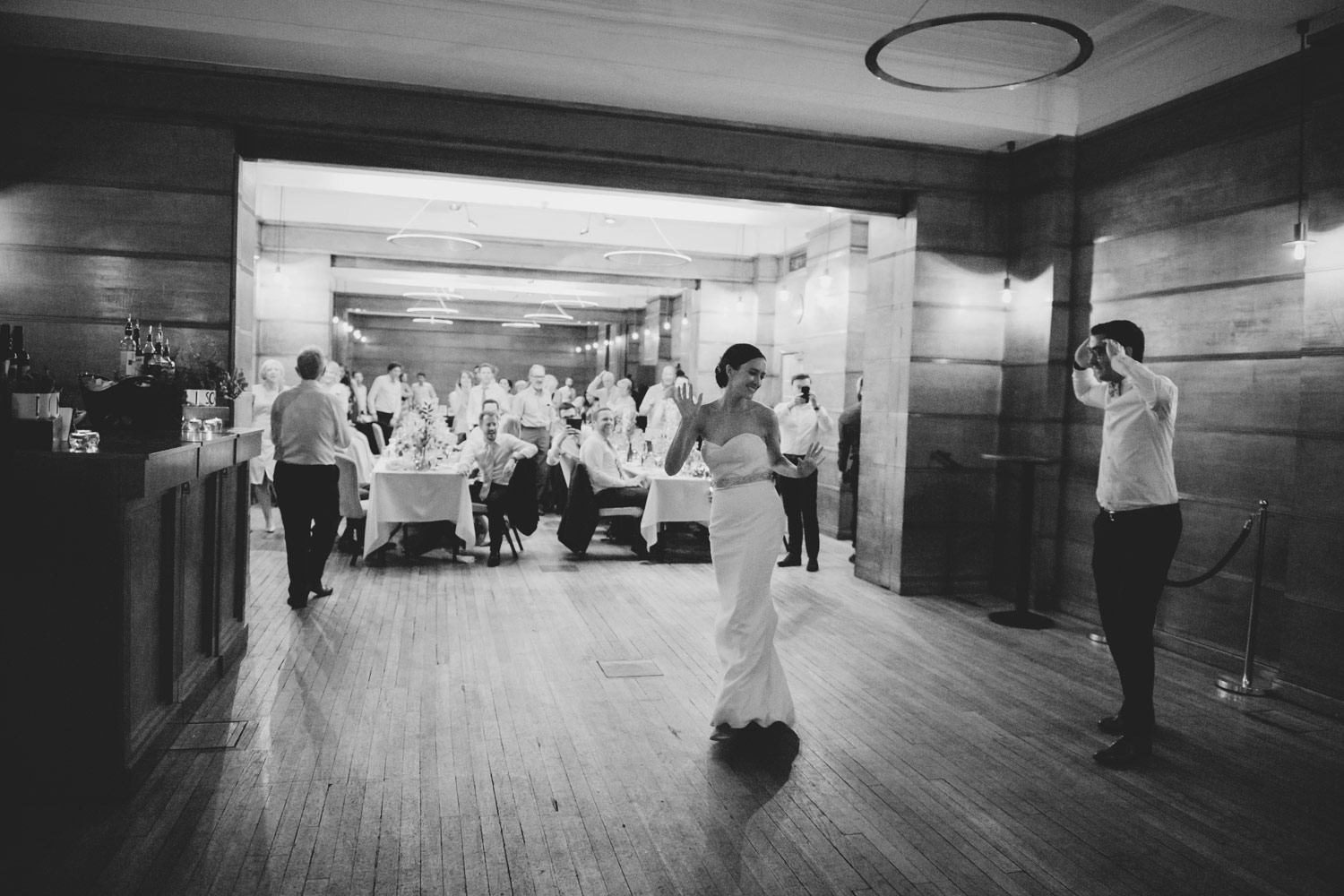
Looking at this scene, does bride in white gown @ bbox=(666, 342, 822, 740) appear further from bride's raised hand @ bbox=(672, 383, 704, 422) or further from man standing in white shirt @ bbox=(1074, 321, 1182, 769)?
man standing in white shirt @ bbox=(1074, 321, 1182, 769)

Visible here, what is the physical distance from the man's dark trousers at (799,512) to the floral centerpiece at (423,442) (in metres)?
3.09

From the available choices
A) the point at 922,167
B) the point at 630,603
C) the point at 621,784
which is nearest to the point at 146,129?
the point at 630,603

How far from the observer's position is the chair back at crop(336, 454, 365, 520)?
760 centimetres

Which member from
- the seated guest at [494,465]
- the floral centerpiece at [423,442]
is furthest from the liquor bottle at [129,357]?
the seated guest at [494,465]

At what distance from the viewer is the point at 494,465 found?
7.93 meters

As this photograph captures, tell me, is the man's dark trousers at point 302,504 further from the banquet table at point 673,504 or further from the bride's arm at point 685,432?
the bride's arm at point 685,432

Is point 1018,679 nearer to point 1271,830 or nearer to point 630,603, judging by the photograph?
point 1271,830

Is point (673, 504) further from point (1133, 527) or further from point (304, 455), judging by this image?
point (1133, 527)

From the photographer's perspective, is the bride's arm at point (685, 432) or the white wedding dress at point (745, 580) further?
the bride's arm at point (685, 432)

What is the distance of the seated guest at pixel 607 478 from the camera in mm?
8234

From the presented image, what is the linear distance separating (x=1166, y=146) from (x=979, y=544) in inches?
127

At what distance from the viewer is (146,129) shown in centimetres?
553

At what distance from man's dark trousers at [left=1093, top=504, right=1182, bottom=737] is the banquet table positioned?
14.8 feet

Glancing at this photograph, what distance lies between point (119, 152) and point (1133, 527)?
20.1 ft
